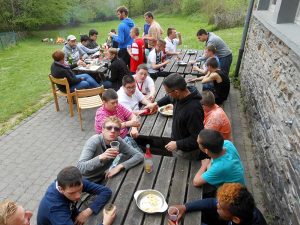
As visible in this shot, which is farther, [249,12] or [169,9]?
[169,9]

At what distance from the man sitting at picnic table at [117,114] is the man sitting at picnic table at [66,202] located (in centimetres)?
144

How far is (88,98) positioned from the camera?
6.23m

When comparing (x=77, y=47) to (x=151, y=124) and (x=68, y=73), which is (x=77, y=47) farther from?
(x=151, y=124)

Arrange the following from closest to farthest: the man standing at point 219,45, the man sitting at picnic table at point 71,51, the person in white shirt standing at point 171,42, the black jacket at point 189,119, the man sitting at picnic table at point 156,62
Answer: the black jacket at point 189,119 → the man sitting at picnic table at point 156,62 → the man standing at point 219,45 → the man sitting at picnic table at point 71,51 → the person in white shirt standing at point 171,42

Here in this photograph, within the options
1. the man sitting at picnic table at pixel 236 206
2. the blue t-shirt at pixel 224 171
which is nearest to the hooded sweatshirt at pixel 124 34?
the blue t-shirt at pixel 224 171

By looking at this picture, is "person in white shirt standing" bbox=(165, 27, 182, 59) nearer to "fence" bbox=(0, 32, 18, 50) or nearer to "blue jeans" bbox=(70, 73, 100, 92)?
"blue jeans" bbox=(70, 73, 100, 92)

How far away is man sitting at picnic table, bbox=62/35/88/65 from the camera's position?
771cm

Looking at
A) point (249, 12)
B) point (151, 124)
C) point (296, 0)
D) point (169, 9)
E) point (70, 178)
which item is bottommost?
point (169, 9)

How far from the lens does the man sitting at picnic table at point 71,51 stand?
7.71m

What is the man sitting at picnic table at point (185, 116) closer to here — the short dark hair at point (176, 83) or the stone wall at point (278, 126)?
the short dark hair at point (176, 83)

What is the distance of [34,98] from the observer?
7.78 m

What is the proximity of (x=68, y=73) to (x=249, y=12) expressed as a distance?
5.59 metres

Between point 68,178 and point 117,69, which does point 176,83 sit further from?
point 117,69

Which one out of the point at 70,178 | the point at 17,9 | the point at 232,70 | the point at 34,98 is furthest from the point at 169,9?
the point at 70,178
